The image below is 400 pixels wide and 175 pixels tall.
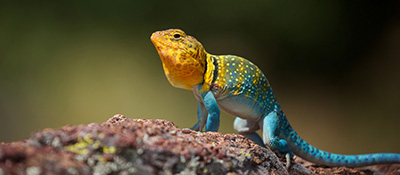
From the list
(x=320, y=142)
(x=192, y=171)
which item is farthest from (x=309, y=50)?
(x=192, y=171)

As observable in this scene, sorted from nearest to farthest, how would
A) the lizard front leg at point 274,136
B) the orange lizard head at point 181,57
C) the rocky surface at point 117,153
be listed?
the rocky surface at point 117,153 < the orange lizard head at point 181,57 < the lizard front leg at point 274,136

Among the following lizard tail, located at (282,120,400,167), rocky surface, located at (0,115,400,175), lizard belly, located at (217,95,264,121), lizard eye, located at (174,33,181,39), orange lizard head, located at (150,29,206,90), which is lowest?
rocky surface, located at (0,115,400,175)

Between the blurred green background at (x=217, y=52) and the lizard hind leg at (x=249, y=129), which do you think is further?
the blurred green background at (x=217, y=52)

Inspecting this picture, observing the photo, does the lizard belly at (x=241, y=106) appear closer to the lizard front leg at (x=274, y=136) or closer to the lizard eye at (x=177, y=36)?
the lizard front leg at (x=274, y=136)

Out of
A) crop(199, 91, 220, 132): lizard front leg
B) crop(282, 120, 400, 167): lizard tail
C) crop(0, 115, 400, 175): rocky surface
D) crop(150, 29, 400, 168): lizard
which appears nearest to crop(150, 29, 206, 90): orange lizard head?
crop(150, 29, 400, 168): lizard

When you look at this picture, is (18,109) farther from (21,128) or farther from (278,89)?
(278,89)

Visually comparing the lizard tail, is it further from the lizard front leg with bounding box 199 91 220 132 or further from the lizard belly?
the lizard front leg with bounding box 199 91 220 132

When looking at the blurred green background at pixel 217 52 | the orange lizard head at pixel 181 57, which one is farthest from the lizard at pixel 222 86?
the blurred green background at pixel 217 52

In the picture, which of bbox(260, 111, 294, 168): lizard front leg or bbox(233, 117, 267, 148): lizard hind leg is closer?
bbox(260, 111, 294, 168): lizard front leg
